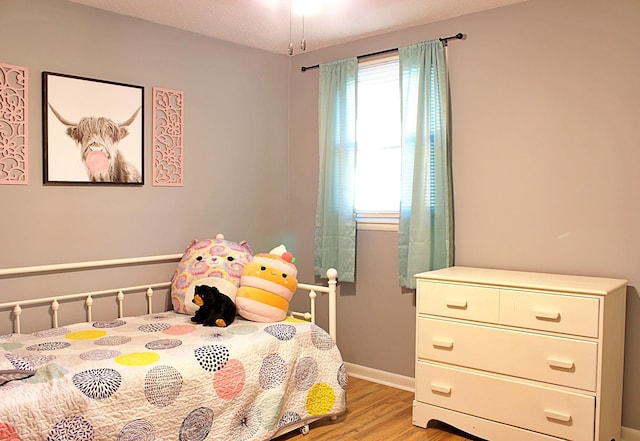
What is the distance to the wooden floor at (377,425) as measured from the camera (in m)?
2.84

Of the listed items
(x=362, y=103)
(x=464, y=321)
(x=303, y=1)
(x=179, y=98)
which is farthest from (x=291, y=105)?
(x=464, y=321)

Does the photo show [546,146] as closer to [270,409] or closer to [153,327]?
[270,409]

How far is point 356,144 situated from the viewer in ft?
12.0

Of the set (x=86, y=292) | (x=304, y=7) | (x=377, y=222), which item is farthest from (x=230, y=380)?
(x=304, y=7)

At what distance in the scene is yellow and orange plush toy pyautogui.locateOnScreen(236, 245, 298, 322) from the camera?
297 cm

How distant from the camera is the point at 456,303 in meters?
2.78

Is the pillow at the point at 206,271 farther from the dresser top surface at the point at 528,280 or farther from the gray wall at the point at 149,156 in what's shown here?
the dresser top surface at the point at 528,280

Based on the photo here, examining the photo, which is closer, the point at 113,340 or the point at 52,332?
the point at 113,340

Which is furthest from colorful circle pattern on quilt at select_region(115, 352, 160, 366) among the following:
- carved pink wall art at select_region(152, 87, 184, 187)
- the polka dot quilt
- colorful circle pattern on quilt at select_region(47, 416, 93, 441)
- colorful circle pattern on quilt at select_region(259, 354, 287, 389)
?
carved pink wall art at select_region(152, 87, 184, 187)

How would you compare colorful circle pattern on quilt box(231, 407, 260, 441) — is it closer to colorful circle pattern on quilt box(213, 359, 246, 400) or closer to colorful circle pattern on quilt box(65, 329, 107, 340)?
colorful circle pattern on quilt box(213, 359, 246, 400)

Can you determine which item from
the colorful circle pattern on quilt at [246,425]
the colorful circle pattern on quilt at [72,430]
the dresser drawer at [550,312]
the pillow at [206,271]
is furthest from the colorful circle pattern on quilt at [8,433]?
the dresser drawer at [550,312]

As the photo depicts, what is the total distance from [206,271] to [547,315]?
1.75 meters

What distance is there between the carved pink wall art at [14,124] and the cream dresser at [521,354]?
81.0 inches

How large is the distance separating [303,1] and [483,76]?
1.06 m
